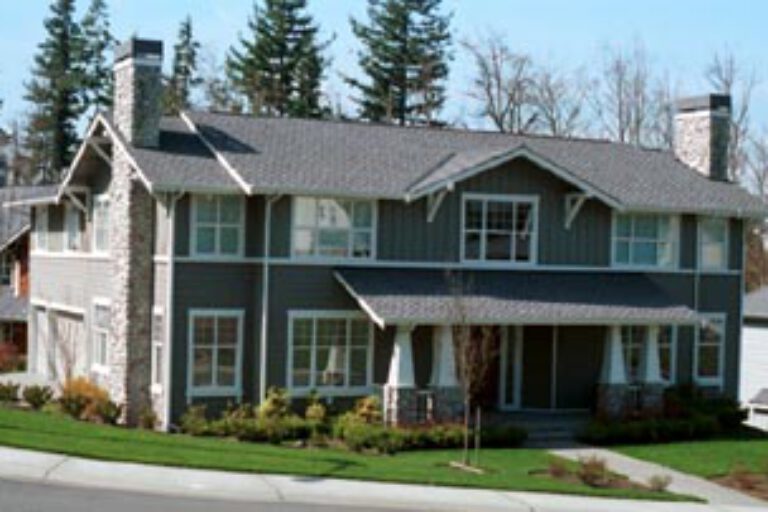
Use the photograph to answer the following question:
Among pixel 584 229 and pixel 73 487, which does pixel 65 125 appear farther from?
pixel 73 487

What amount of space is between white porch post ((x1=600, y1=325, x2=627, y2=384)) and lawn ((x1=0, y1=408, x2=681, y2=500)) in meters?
4.83

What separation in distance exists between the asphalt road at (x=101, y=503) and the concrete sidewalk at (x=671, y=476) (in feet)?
24.7

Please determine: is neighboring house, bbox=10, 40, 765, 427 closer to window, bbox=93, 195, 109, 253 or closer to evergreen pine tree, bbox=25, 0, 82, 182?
window, bbox=93, 195, 109, 253

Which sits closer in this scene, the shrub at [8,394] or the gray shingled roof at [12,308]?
the shrub at [8,394]

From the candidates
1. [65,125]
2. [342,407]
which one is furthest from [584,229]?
[65,125]

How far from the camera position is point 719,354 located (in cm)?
3241

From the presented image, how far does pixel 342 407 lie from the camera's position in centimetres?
2742

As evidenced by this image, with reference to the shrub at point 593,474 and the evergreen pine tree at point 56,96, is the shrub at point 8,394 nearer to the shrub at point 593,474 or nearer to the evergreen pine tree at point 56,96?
the shrub at point 593,474

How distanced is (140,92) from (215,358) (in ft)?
21.1

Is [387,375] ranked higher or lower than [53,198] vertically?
lower

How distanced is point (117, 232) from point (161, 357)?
3610 mm

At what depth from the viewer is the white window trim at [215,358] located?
26.5 m

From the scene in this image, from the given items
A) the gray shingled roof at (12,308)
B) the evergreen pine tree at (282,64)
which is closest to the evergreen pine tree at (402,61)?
the evergreen pine tree at (282,64)

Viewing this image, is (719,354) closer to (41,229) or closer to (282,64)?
(41,229)
